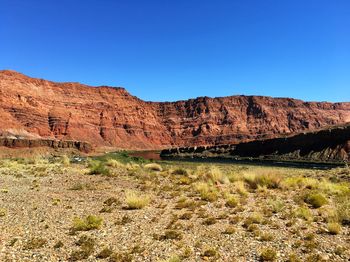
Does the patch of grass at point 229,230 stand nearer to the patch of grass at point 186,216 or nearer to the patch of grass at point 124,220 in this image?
the patch of grass at point 186,216

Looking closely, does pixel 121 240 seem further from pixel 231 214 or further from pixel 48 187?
pixel 48 187

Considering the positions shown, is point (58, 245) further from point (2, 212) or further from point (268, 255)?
point (268, 255)

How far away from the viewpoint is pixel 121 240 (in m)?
11.0

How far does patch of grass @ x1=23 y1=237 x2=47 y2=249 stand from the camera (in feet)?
31.9

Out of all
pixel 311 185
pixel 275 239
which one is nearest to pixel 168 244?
pixel 275 239

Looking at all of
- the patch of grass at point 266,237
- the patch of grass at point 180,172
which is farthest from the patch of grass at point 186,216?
the patch of grass at point 180,172

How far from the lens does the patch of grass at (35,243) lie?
972 centimetres

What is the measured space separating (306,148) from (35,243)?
9388cm

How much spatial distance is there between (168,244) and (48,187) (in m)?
13.2

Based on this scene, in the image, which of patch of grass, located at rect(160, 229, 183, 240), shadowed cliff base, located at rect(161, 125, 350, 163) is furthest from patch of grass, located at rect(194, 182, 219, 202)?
shadowed cliff base, located at rect(161, 125, 350, 163)

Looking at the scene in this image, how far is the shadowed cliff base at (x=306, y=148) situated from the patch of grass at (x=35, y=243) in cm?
8070

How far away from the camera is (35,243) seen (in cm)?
990

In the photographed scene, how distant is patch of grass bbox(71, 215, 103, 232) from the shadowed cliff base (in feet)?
256

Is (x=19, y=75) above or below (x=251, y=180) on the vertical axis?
above
